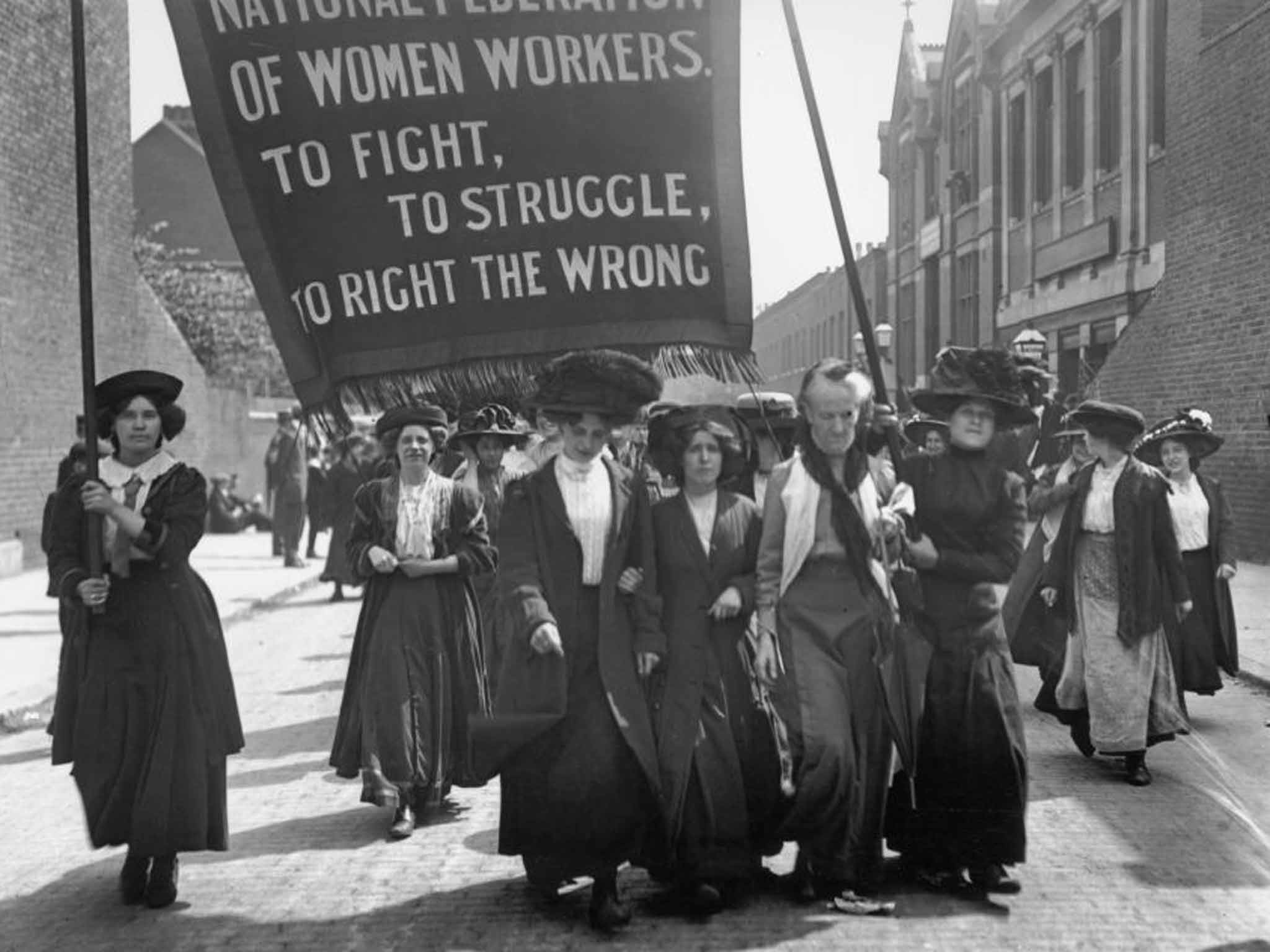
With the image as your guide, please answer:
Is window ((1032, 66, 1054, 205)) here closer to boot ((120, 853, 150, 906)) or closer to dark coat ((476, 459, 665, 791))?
dark coat ((476, 459, 665, 791))

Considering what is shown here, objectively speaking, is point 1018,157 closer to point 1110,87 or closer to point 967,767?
point 1110,87

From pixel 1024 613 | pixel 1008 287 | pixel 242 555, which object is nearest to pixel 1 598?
pixel 242 555

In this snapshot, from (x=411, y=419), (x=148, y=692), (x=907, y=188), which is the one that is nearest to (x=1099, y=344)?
(x=907, y=188)

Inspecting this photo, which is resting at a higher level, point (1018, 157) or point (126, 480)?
point (1018, 157)

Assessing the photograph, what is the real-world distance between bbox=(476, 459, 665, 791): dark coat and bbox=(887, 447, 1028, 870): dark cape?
0.94m

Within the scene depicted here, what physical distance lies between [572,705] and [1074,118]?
1841 cm

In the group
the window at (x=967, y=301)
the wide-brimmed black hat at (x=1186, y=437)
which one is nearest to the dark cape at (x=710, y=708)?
the wide-brimmed black hat at (x=1186, y=437)

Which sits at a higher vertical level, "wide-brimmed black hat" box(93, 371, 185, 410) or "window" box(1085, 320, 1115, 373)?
"window" box(1085, 320, 1115, 373)

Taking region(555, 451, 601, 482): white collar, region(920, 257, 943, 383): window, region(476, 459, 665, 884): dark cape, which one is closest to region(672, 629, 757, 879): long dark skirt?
region(476, 459, 665, 884): dark cape

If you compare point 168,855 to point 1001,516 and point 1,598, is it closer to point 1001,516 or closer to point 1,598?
point 1001,516

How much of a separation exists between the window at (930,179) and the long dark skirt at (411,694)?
25.5 meters

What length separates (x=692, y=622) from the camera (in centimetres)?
525

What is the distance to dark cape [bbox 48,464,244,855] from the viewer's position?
5.19 metres

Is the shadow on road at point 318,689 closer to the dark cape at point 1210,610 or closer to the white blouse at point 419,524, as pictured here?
the white blouse at point 419,524
